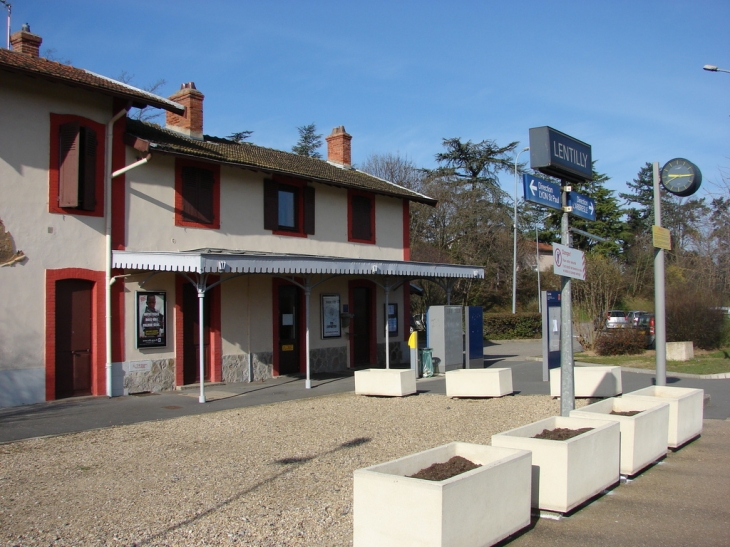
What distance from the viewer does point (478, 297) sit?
4019 centimetres

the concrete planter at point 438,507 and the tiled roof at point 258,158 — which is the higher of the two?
the tiled roof at point 258,158

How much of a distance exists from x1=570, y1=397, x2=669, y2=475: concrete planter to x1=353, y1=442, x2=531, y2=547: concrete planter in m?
2.28

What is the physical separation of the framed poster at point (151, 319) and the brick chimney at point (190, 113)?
5.43m

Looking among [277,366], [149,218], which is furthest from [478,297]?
[149,218]

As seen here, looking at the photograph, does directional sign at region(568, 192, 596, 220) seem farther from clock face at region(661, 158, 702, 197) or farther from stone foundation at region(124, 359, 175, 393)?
stone foundation at region(124, 359, 175, 393)

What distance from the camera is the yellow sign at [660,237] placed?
10991 millimetres

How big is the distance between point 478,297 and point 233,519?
35396 millimetres

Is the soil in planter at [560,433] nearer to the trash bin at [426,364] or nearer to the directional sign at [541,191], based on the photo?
the directional sign at [541,191]

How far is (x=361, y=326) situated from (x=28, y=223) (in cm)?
1004

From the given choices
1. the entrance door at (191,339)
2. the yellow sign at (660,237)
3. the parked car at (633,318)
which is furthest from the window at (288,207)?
the parked car at (633,318)

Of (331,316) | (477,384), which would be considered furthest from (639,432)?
(331,316)

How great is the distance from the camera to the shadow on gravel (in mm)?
5340

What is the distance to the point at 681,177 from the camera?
10.8 metres

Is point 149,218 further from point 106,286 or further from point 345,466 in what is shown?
point 345,466
